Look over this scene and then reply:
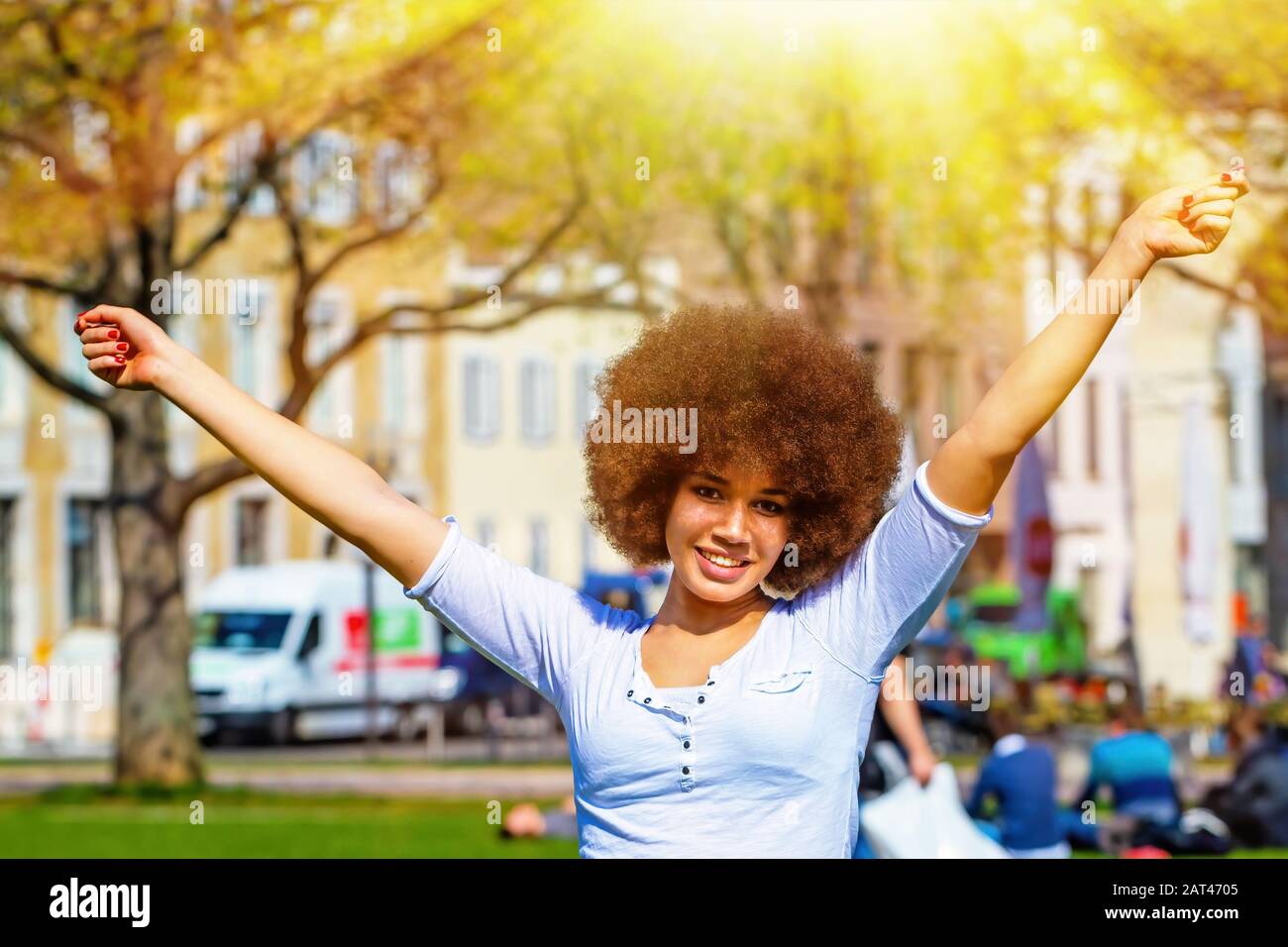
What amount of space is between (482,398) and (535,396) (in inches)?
34.3

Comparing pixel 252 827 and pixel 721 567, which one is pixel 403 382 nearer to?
pixel 252 827

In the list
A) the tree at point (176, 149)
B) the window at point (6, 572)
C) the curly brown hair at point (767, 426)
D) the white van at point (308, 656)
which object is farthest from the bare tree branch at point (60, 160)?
the window at point (6, 572)

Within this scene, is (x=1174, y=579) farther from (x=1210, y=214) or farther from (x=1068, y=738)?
(x=1210, y=214)

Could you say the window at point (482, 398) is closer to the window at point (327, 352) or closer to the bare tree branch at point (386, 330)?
the window at point (327, 352)

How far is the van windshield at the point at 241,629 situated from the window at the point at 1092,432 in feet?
55.1

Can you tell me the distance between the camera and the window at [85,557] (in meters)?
28.5

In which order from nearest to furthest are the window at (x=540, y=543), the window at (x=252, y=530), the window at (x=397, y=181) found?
the window at (x=397, y=181) → the window at (x=252, y=530) → the window at (x=540, y=543)

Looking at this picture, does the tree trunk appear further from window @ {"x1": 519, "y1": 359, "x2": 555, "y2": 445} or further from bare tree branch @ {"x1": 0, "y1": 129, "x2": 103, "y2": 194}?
window @ {"x1": 519, "y1": 359, "x2": 555, "y2": 445}

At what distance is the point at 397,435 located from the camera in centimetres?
3042

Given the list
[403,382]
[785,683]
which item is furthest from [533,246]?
[785,683]

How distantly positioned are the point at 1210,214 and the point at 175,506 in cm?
1360

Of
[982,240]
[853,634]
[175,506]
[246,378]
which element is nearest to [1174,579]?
[246,378]

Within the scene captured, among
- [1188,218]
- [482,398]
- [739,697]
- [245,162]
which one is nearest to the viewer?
[1188,218]

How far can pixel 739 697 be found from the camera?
2.63 metres
